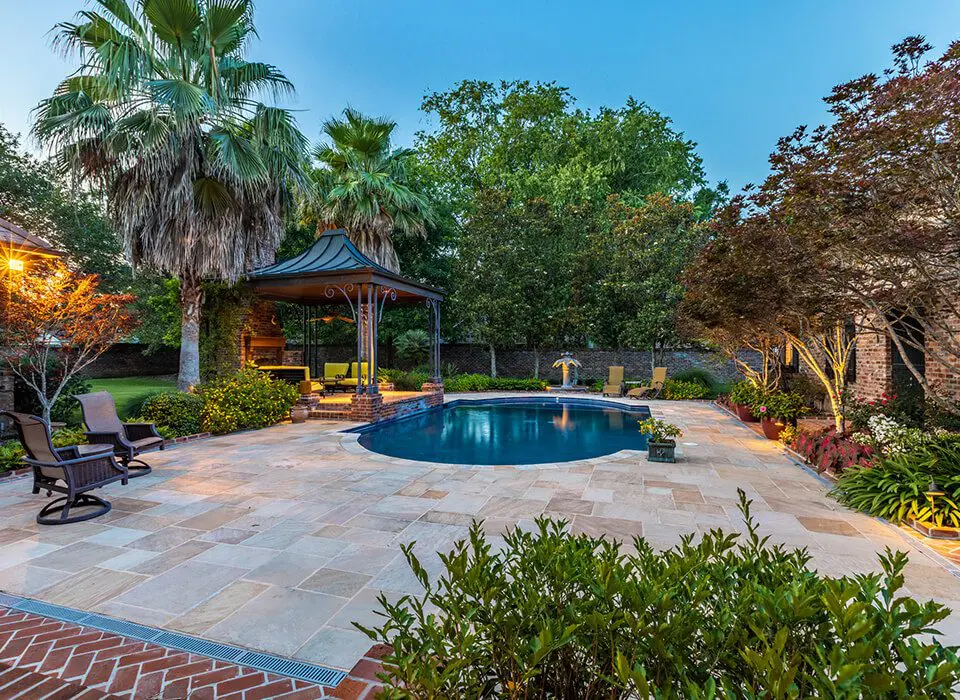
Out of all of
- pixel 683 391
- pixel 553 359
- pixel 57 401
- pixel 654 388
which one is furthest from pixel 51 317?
pixel 553 359

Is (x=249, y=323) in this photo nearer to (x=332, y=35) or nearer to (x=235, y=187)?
(x=235, y=187)

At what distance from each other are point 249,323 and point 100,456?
10.2 m

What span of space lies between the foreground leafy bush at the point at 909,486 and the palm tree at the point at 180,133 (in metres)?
11.0

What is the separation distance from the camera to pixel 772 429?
29.2 ft

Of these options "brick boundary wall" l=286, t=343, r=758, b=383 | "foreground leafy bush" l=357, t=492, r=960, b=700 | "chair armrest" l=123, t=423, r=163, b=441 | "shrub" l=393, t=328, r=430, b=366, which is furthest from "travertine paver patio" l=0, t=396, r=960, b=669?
"brick boundary wall" l=286, t=343, r=758, b=383

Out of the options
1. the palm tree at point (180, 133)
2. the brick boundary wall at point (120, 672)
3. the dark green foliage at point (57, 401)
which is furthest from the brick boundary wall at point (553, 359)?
the brick boundary wall at point (120, 672)

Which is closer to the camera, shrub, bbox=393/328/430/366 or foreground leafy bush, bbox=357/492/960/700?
foreground leafy bush, bbox=357/492/960/700

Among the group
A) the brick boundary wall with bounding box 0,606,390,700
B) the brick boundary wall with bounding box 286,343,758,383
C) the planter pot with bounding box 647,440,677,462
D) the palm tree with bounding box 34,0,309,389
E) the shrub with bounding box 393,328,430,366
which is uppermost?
the palm tree with bounding box 34,0,309,389

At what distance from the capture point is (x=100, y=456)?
488 centimetres

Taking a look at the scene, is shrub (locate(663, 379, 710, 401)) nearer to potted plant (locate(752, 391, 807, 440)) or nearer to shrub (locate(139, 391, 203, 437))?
potted plant (locate(752, 391, 807, 440))

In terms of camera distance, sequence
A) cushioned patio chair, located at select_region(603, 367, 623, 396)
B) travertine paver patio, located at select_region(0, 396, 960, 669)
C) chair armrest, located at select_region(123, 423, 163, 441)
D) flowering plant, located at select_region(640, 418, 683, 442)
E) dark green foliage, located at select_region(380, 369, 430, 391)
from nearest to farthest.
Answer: travertine paver patio, located at select_region(0, 396, 960, 669) → chair armrest, located at select_region(123, 423, 163, 441) → flowering plant, located at select_region(640, 418, 683, 442) → dark green foliage, located at select_region(380, 369, 430, 391) → cushioned patio chair, located at select_region(603, 367, 623, 396)

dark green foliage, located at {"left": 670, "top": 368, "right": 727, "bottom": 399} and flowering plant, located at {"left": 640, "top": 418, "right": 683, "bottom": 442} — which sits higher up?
dark green foliage, located at {"left": 670, "top": 368, "right": 727, "bottom": 399}

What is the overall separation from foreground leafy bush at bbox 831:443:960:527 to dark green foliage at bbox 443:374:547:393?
13989 millimetres

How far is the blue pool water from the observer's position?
876 centimetres
